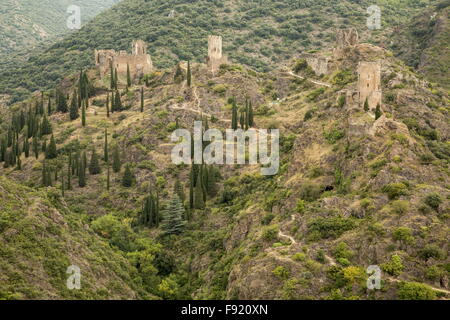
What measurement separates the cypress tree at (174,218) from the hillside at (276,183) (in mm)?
239

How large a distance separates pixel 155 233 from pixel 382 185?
90.4ft

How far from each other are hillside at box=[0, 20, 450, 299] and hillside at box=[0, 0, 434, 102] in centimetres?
3628

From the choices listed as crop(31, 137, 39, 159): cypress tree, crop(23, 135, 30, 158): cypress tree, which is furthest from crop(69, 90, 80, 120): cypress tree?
crop(31, 137, 39, 159): cypress tree

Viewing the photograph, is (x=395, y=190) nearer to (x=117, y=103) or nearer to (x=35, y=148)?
(x=35, y=148)

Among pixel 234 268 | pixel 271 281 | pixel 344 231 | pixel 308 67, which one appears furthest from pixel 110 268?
pixel 308 67

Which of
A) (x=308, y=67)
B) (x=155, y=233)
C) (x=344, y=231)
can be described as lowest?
(x=155, y=233)

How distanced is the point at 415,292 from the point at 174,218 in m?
33.8

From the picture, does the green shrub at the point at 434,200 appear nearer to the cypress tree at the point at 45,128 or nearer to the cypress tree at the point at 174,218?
the cypress tree at the point at 174,218

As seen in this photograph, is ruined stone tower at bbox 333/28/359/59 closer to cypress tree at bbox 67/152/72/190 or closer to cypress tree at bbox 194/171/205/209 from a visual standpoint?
cypress tree at bbox 194/171/205/209

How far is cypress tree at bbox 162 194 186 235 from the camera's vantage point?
258 feet

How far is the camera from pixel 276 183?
245 feet

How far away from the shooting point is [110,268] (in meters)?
62.7

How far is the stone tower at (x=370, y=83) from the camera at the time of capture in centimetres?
7325

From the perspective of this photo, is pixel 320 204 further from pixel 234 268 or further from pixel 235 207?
pixel 235 207
